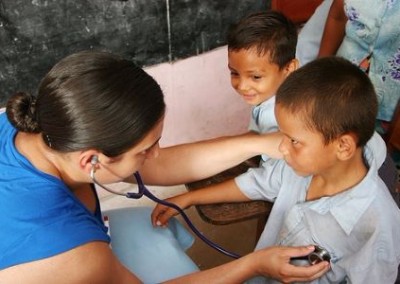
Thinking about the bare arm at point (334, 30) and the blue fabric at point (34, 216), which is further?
the bare arm at point (334, 30)

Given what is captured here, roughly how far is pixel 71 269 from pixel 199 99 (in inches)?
58.9

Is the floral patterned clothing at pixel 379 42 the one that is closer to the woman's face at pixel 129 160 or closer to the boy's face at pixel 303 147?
the boy's face at pixel 303 147

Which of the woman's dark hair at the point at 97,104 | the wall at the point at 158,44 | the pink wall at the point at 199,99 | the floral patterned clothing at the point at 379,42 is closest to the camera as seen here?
the woman's dark hair at the point at 97,104

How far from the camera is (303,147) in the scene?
103cm

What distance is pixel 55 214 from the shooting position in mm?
942

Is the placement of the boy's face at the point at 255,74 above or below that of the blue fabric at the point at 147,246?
above

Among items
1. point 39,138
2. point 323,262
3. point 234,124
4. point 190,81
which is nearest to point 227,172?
point 323,262

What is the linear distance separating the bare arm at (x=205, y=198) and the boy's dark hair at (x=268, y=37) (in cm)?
43

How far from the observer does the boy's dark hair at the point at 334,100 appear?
3.13ft

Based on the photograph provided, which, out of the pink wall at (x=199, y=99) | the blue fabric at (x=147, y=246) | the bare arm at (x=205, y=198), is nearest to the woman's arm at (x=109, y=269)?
the blue fabric at (x=147, y=246)

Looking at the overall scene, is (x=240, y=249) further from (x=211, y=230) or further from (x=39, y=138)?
(x=39, y=138)

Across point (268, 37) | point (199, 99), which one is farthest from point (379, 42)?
point (199, 99)

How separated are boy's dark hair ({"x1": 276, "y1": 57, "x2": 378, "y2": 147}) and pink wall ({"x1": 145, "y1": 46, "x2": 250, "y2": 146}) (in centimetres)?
115

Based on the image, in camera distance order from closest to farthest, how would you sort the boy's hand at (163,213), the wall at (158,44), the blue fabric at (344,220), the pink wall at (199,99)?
1. the blue fabric at (344,220)
2. the boy's hand at (163,213)
3. the wall at (158,44)
4. the pink wall at (199,99)
